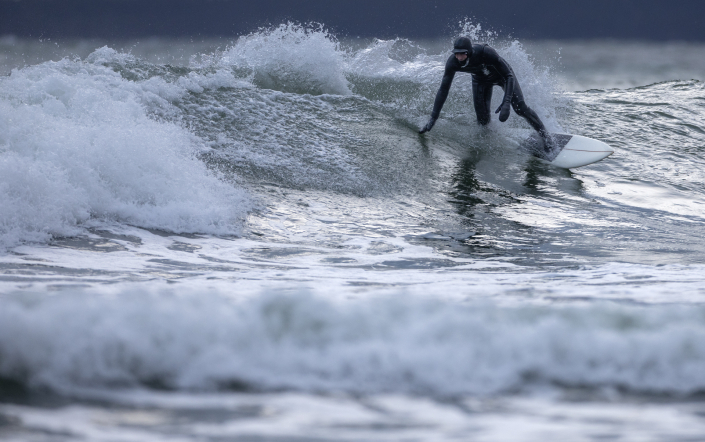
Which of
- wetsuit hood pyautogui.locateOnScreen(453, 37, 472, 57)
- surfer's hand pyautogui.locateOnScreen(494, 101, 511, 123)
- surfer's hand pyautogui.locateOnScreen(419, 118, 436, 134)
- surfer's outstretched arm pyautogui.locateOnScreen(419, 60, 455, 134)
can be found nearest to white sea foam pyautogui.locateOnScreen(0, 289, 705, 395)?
surfer's hand pyautogui.locateOnScreen(494, 101, 511, 123)

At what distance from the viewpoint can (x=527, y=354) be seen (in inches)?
76.8

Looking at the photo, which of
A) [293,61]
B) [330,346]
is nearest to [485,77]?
[293,61]

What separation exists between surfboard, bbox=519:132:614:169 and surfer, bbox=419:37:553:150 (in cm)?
11

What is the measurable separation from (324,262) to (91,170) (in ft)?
6.47

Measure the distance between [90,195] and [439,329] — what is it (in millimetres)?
3204

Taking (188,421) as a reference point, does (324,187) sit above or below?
above

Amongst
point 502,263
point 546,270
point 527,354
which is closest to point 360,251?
point 502,263

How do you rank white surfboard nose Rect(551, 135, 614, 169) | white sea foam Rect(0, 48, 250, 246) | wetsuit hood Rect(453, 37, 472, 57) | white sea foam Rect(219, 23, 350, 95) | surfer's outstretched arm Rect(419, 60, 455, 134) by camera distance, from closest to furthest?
1. white sea foam Rect(0, 48, 250, 246)
2. wetsuit hood Rect(453, 37, 472, 57)
3. surfer's outstretched arm Rect(419, 60, 455, 134)
4. white surfboard nose Rect(551, 135, 614, 169)
5. white sea foam Rect(219, 23, 350, 95)

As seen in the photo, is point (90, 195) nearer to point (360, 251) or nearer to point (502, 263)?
point (360, 251)

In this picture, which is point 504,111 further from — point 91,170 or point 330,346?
point 330,346

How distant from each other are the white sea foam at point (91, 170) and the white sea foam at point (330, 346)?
192 cm

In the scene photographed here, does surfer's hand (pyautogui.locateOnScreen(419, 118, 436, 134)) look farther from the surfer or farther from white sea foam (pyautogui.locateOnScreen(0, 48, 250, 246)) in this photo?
white sea foam (pyautogui.locateOnScreen(0, 48, 250, 246))

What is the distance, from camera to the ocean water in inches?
68.1

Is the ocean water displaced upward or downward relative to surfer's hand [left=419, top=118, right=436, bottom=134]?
downward
